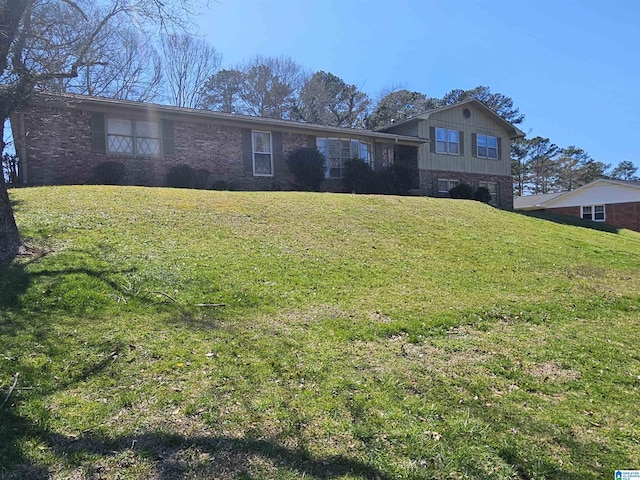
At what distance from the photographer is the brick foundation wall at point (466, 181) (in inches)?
906

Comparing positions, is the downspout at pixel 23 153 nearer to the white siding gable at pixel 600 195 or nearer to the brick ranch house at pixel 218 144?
the brick ranch house at pixel 218 144

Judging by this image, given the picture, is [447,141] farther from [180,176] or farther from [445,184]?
[180,176]

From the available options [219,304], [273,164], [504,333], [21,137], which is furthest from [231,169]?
[504,333]

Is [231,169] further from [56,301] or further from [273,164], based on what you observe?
[56,301]

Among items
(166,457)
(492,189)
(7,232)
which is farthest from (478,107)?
(166,457)

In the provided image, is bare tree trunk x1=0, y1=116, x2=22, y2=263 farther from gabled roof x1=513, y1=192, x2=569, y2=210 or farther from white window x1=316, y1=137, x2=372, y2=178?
gabled roof x1=513, y1=192, x2=569, y2=210

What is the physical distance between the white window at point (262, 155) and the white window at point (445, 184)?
1038 cm

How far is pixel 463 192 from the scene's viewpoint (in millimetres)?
22500

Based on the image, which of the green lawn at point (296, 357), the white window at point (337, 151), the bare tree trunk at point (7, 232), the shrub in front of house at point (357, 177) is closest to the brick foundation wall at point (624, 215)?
the shrub in front of house at point (357, 177)

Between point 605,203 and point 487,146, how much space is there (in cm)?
873

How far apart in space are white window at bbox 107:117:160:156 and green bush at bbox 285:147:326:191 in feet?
17.3

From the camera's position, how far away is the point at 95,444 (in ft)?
9.21

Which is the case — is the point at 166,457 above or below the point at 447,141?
below

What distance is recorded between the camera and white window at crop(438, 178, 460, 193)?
929 inches
